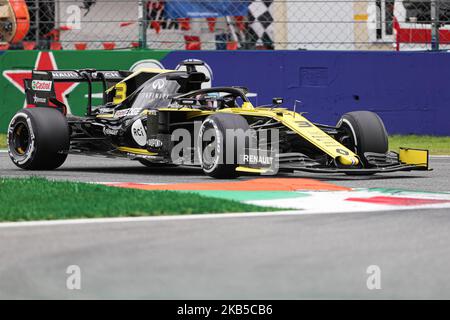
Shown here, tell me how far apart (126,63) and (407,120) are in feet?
13.7

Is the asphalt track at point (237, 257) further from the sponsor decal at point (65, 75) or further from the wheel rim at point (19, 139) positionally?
the sponsor decal at point (65, 75)

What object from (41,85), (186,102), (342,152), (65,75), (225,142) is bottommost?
(342,152)

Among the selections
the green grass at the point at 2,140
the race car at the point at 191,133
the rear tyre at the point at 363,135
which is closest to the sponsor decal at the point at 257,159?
the race car at the point at 191,133

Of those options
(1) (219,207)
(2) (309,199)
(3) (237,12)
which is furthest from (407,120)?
(1) (219,207)

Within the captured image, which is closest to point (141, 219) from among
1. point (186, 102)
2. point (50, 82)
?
point (186, 102)

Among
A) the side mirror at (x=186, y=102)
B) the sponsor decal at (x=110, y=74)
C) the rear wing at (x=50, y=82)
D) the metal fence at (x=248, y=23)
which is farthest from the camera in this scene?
the metal fence at (x=248, y=23)

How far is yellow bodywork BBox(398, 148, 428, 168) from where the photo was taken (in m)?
11.5

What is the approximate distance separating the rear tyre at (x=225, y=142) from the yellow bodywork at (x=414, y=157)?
167 centimetres

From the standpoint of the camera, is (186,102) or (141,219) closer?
(141,219)

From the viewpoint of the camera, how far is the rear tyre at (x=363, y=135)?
Answer: 1152cm

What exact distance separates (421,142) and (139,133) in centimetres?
544

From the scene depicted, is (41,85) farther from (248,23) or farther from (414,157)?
(248,23)

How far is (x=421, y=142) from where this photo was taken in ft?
53.7

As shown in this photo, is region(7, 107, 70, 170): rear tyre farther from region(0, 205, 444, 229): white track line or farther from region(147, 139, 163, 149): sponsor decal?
region(0, 205, 444, 229): white track line
